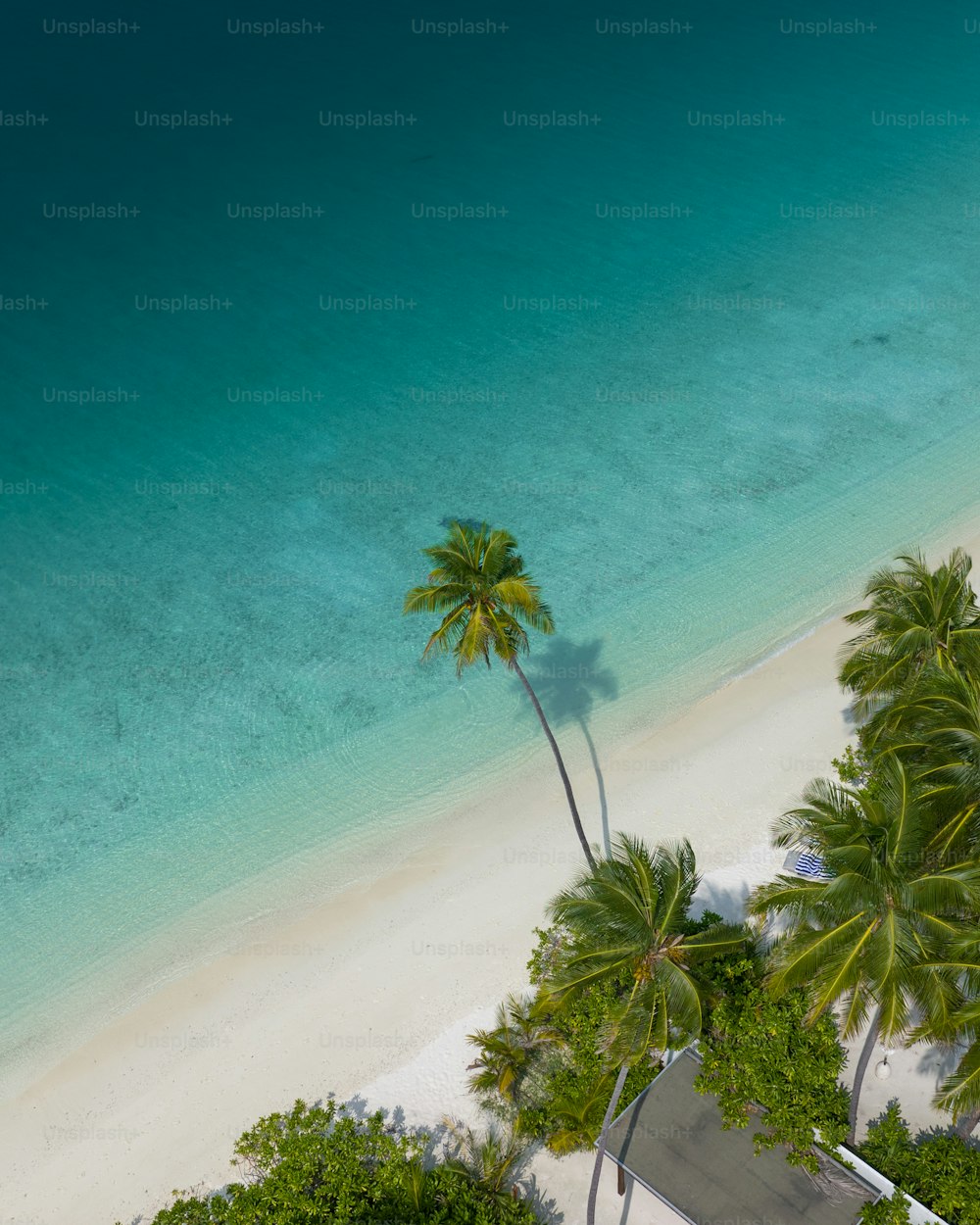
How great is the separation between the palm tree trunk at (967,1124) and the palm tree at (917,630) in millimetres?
7291

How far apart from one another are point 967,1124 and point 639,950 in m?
6.52

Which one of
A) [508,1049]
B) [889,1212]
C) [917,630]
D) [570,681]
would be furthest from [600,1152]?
[570,681]

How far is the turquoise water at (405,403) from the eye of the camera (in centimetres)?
2712

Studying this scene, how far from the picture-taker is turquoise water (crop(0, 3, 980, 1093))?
27.1 metres

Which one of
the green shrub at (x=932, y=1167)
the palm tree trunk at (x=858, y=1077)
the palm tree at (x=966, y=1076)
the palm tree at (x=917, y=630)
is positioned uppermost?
the palm tree at (x=917, y=630)

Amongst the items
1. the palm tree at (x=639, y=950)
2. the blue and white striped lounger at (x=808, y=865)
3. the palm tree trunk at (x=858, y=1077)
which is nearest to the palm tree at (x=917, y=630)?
the blue and white striped lounger at (x=808, y=865)

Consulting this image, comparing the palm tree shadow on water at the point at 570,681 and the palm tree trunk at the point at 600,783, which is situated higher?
the palm tree shadow on water at the point at 570,681

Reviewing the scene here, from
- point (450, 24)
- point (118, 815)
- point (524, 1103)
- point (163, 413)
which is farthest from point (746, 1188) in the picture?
point (450, 24)

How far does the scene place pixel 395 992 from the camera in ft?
72.6

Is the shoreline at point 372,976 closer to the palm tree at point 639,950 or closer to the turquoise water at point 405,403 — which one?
the turquoise water at point 405,403

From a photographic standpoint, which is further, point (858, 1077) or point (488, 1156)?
point (488, 1156)

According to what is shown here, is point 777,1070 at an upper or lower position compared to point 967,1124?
upper

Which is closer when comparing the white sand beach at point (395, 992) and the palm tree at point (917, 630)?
the white sand beach at point (395, 992)

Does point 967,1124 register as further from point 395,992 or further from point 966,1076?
point 395,992
